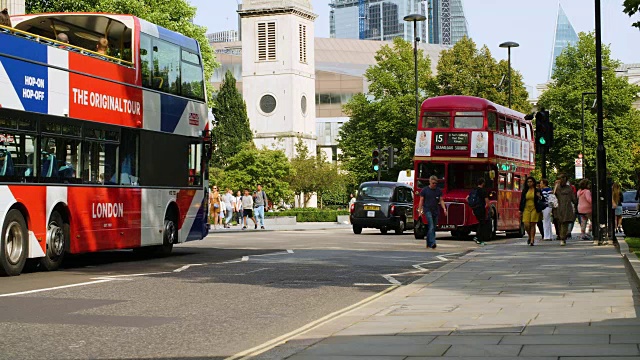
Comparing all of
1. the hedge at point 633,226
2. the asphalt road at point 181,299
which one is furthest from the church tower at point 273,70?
the asphalt road at point 181,299

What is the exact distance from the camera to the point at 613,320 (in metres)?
11.0

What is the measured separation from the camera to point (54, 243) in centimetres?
1941

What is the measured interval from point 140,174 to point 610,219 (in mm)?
12608

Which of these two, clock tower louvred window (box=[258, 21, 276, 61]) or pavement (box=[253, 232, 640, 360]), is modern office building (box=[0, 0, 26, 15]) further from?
clock tower louvred window (box=[258, 21, 276, 61])

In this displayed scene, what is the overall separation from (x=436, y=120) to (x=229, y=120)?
8104cm

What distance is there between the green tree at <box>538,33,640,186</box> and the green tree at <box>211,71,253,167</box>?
1449 inches

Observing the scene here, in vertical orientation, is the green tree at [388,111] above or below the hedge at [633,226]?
above

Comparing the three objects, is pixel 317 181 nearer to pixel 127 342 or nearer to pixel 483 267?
pixel 483 267

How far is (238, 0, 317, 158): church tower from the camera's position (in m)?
127

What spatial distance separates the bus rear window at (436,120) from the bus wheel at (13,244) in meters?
20.4

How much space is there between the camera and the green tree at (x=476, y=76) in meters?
79.8

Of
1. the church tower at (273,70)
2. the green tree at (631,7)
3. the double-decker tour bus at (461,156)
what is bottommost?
the double-decker tour bus at (461,156)

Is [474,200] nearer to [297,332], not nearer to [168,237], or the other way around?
[168,237]

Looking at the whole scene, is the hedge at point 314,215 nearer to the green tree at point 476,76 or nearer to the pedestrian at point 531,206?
the green tree at point 476,76
